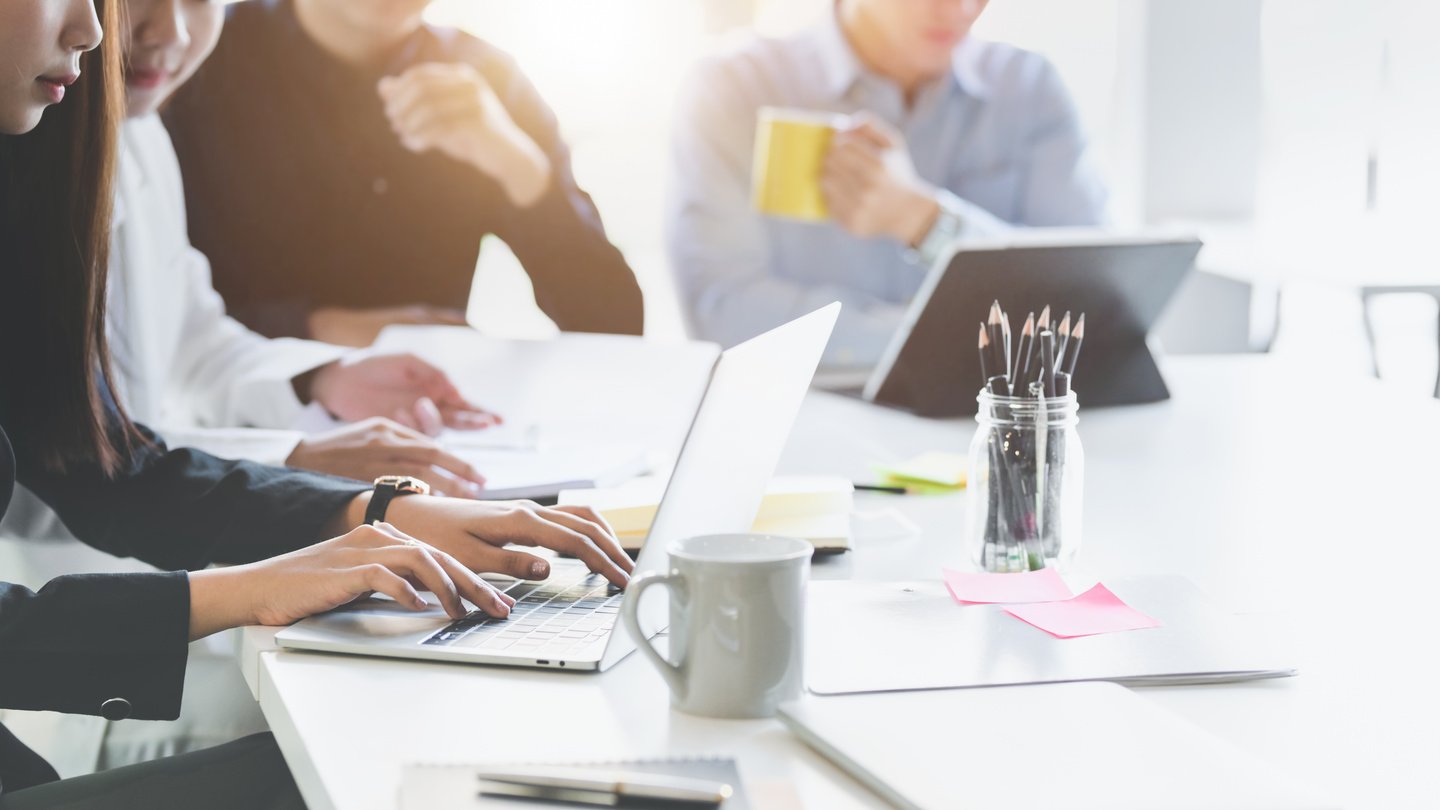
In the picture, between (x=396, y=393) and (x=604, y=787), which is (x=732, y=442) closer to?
(x=604, y=787)

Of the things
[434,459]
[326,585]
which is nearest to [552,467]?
[434,459]

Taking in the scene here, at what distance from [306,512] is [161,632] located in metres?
0.22

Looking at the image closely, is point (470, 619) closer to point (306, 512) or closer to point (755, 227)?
point (306, 512)

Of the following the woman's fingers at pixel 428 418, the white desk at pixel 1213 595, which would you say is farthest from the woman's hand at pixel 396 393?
the white desk at pixel 1213 595

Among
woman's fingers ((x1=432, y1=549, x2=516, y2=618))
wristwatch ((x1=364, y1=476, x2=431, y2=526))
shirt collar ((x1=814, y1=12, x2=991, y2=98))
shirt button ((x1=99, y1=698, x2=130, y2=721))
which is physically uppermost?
shirt collar ((x1=814, y1=12, x2=991, y2=98))

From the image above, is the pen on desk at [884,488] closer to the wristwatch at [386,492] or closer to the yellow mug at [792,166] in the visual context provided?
the wristwatch at [386,492]

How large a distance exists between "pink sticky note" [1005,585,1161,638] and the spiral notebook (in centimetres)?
29

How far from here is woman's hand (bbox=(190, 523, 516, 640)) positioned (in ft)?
2.59

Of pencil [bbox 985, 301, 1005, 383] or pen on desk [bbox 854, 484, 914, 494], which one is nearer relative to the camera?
pencil [bbox 985, 301, 1005, 383]

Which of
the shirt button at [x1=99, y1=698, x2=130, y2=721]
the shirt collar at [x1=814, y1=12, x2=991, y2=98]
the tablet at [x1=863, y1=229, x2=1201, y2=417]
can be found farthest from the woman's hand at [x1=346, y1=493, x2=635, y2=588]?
the shirt collar at [x1=814, y1=12, x2=991, y2=98]

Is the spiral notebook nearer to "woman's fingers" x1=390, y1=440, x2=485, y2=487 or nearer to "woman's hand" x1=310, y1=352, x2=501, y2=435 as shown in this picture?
"woman's fingers" x1=390, y1=440, x2=485, y2=487

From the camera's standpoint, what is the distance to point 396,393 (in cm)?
180

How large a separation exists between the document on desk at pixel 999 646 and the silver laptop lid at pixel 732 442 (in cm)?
9

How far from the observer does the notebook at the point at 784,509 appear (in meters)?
1.01
